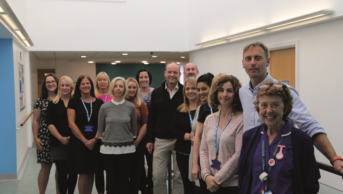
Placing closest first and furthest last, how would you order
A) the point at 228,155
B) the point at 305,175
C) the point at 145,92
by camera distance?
1. the point at 305,175
2. the point at 228,155
3. the point at 145,92

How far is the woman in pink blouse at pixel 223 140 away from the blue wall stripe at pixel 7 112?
4311 mm

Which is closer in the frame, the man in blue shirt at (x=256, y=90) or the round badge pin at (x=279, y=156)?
the round badge pin at (x=279, y=156)

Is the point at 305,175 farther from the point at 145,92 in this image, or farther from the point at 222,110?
the point at 145,92

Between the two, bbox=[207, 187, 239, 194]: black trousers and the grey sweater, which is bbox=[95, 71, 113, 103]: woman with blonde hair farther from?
bbox=[207, 187, 239, 194]: black trousers

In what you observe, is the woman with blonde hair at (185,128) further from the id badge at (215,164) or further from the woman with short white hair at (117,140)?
the id badge at (215,164)

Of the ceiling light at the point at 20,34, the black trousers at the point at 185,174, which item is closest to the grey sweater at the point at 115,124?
the black trousers at the point at 185,174

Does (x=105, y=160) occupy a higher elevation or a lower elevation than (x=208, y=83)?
lower

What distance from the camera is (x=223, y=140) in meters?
2.21

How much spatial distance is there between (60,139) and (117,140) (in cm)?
83

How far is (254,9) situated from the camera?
263 inches

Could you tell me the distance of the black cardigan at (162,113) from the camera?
365 cm

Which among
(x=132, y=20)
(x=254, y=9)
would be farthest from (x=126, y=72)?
(x=254, y=9)

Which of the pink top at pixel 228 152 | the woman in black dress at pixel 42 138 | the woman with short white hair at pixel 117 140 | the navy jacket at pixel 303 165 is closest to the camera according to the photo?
Answer: the navy jacket at pixel 303 165

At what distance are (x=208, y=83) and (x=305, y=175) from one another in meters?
1.60
